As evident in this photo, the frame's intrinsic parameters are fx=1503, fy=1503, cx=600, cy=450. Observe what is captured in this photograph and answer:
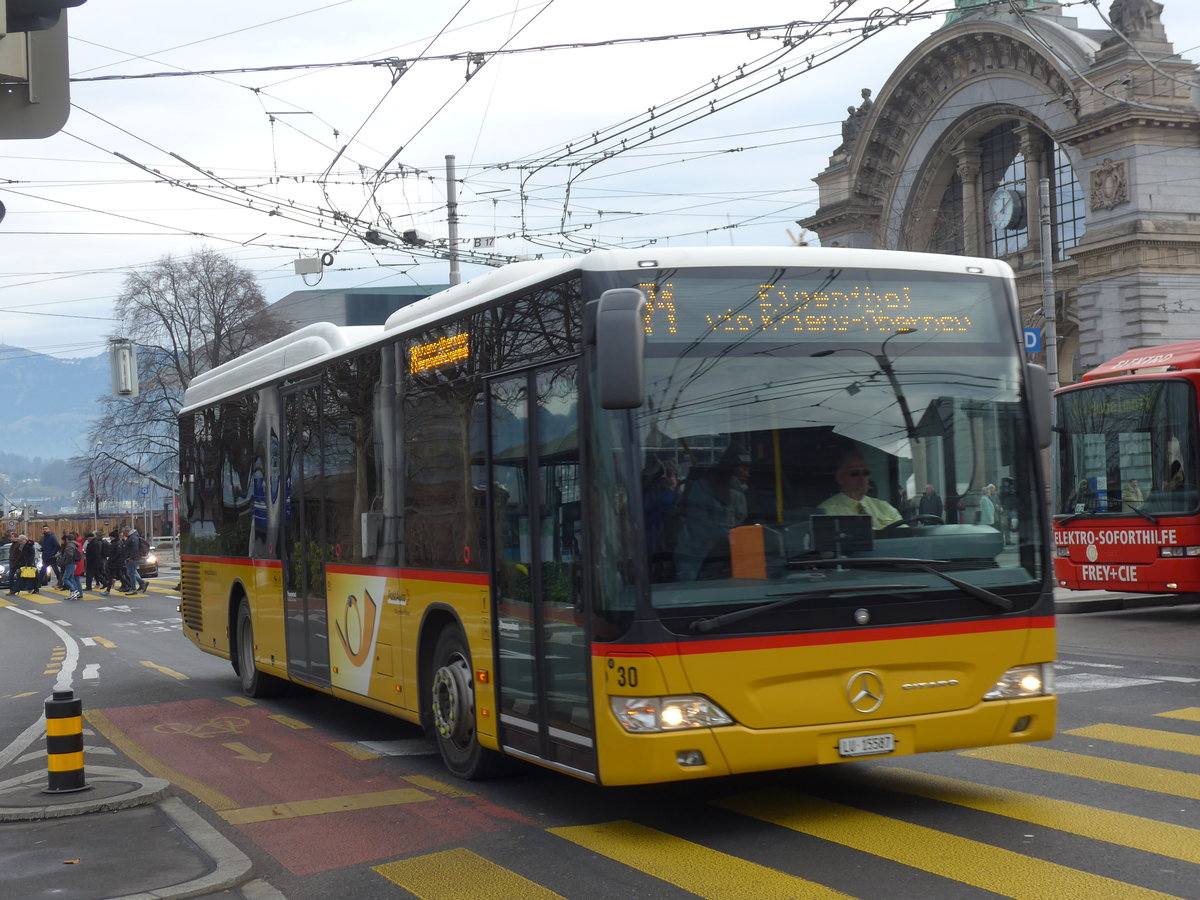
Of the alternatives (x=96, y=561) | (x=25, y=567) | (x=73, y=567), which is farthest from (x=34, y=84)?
(x=96, y=561)

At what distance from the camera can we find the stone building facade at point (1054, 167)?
3991cm

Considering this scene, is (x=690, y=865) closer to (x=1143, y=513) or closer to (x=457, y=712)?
(x=457, y=712)

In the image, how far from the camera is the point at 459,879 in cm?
634

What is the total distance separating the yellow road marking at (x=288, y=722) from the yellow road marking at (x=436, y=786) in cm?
277

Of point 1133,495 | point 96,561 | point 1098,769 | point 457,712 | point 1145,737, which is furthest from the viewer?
point 96,561

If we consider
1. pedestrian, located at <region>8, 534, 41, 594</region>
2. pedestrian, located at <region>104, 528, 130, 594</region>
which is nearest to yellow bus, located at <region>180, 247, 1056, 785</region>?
pedestrian, located at <region>104, 528, 130, 594</region>

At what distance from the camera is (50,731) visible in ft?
27.1

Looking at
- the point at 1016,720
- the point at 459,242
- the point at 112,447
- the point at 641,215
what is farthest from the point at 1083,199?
the point at 112,447

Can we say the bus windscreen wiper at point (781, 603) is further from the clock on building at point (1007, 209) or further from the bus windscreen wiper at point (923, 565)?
the clock on building at point (1007, 209)

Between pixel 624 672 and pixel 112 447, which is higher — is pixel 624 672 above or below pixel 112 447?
below

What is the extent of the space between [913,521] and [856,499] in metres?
0.32

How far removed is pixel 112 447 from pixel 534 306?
207 ft

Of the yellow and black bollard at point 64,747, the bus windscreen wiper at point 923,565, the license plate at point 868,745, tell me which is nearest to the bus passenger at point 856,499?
the bus windscreen wiper at point 923,565

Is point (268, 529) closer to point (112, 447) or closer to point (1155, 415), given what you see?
point (1155, 415)
